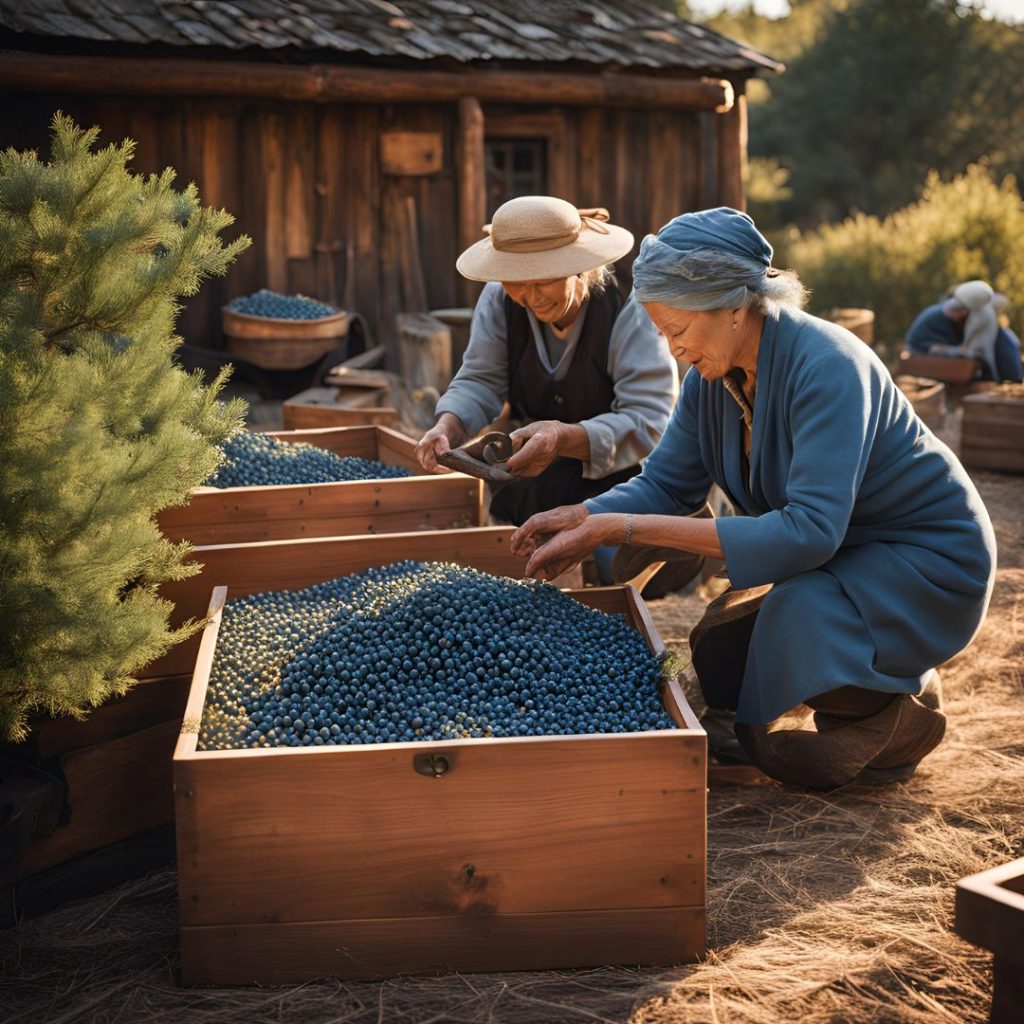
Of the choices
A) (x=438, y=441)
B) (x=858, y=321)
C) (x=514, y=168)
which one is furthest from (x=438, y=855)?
(x=858, y=321)

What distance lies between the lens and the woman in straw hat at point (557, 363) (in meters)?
3.79

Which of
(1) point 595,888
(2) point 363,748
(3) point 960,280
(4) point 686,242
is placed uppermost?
(4) point 686,242

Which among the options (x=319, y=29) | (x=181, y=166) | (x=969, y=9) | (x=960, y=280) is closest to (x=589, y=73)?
(x=319, y=29)

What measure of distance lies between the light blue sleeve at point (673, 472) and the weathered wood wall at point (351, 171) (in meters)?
4.98

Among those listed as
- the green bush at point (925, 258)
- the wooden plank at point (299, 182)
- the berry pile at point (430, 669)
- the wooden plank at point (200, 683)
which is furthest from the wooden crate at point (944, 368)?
the wooden plank at point (200, 683)

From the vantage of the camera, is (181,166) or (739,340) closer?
(739,340)

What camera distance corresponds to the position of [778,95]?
28.3 metres

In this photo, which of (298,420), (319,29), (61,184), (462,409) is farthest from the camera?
(319,29)

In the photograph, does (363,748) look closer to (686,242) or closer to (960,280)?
(686,242)

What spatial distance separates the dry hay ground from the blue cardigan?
342 mm

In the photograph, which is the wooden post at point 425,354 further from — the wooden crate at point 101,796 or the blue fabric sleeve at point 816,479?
the blue fabric sleeve at point 816,479

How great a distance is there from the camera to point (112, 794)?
2932mm

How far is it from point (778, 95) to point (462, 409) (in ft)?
86.9

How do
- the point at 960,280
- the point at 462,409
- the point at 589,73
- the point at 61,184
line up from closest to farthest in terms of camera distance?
the point at 61,184, the point at 462,409, the point at 589,73, the point at 960,280
